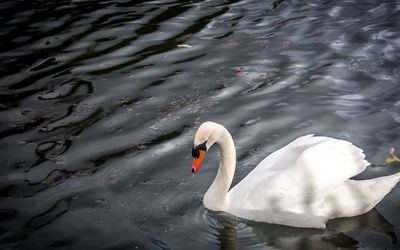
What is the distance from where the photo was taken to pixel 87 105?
8.68 metres

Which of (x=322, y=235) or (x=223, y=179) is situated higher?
(x=223, y=179)

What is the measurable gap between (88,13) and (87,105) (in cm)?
451

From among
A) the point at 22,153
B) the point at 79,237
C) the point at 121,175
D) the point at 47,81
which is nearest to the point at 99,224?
the point at 79,237

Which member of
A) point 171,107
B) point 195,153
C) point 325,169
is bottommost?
point 171,107

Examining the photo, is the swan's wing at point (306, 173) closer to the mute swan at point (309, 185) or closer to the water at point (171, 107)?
the mute swan at point (309, 185)

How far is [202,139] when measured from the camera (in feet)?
19.5

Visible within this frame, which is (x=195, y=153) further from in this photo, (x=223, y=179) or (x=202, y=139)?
(x=223, y=179)

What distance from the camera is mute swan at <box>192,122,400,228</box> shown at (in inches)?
219

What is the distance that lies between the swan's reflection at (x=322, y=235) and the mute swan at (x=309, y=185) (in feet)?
0.27

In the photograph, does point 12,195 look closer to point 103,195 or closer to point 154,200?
point 103,195

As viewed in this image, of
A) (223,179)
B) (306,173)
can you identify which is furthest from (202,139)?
(306,173)

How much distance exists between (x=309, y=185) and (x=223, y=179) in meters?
0.97

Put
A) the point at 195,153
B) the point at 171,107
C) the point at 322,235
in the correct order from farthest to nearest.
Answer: the point at 171,107 < the point at 195,153 < the point at 322,235

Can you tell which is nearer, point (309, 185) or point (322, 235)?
point (309, 185)
